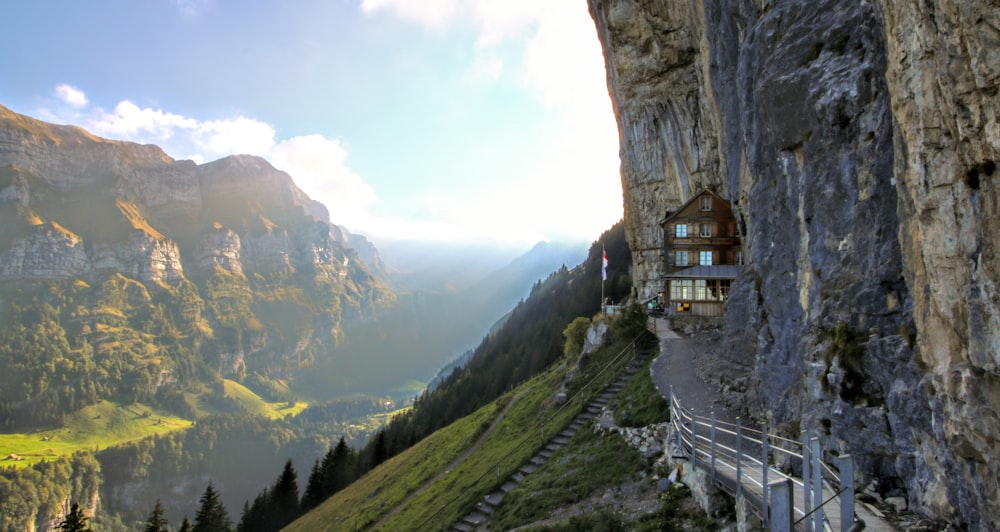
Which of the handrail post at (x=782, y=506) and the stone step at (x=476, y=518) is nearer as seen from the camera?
the handrail post at (x=782, y=506)

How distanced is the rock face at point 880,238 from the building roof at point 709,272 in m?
16.2

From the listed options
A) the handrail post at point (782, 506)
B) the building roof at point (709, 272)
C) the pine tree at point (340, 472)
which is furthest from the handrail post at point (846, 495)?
the pine tree at point (340, 472)

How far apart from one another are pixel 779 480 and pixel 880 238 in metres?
8.27

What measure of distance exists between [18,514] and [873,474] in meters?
243

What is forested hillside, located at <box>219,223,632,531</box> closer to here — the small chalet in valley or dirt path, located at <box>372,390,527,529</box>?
the small chalet in valley

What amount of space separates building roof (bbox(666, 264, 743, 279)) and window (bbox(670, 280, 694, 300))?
74 cm

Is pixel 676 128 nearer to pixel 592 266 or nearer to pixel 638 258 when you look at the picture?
pixel 638 258

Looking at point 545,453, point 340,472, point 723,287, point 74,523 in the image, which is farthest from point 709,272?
point 74,523

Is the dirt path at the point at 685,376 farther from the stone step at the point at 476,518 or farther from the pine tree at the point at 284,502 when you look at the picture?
the pine tree at the point at 284,502

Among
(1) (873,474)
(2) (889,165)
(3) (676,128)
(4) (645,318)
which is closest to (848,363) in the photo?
(1) (873,474)

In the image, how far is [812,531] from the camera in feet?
34.1

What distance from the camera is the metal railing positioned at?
9773 mm

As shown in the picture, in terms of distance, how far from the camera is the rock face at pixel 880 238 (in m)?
9.89

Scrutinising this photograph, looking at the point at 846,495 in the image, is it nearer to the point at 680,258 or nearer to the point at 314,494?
the point at 680,258
